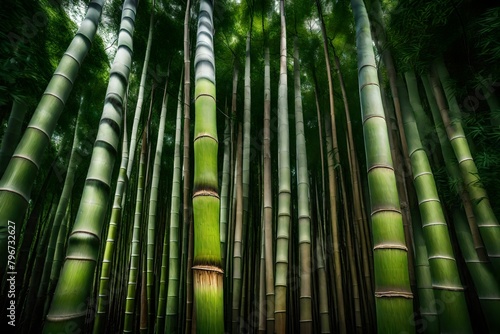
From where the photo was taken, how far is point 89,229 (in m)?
0.86

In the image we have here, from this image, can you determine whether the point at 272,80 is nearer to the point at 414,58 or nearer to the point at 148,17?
the point at 148,17

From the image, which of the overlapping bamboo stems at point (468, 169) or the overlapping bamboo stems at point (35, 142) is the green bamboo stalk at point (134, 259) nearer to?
the overlapping bamboo stems at point (35, 142)

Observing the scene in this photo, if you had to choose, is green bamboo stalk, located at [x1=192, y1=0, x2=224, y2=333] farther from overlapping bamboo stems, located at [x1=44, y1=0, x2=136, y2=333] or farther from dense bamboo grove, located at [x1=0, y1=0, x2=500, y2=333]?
overlapping bamboo stems, located at [x1=44, y1=0, x2=136, y2=333]

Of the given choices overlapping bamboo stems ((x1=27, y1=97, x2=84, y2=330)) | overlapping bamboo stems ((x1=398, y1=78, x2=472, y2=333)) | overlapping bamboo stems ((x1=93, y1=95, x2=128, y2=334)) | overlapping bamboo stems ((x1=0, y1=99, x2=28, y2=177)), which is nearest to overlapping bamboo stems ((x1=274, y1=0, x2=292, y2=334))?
overlapping bamboo stems ((x1=398, y1=78, x2=472, y2=333))

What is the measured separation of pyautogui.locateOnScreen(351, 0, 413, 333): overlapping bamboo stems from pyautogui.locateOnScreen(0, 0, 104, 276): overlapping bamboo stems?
3.89 feet

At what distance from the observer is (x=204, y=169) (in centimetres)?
81

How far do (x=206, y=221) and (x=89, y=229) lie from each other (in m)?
0.40

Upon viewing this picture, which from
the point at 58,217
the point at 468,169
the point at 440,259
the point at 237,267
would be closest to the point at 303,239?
the point at 237,267

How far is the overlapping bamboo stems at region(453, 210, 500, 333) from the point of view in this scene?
60.4 inches

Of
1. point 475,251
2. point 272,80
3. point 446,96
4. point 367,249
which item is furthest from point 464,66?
point 272,80

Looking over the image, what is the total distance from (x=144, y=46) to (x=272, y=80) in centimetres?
181

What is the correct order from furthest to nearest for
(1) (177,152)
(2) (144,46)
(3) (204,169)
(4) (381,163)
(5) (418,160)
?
(2) (144,46) < (1) (177,152) < (5) (418,160) < (4) (381,163) < (3) (204,169)

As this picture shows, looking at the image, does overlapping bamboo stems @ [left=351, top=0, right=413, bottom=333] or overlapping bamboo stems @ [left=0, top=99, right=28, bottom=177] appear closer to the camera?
overlapping bamboo stems @ [left=351, top=0, right=413, bottom=333]

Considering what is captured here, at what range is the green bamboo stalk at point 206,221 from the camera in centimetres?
Result: 70
